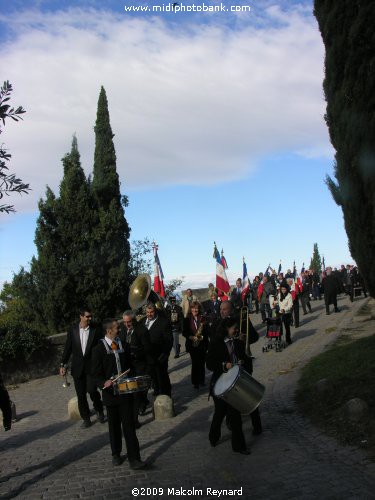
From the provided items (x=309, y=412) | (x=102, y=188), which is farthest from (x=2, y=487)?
(x=102, y=188)

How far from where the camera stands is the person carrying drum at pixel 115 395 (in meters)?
6.74

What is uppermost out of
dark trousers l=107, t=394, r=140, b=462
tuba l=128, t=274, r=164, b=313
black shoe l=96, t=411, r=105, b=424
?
tuba l=128, t=274, r=164, b=313

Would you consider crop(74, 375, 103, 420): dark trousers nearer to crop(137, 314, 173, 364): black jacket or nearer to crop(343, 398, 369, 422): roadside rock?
crop(137, 314, 173, 364): black jacket

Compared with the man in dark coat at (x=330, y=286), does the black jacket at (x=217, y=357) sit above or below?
below

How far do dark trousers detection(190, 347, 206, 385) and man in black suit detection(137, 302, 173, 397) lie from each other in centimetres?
123

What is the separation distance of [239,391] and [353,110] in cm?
373

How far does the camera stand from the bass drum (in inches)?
270

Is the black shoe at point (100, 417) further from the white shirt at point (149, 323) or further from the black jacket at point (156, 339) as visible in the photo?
the white shirt at point (149, 323)

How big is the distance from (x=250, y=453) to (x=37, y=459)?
2.91 meters

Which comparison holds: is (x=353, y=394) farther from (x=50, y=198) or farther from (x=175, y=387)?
(x=50, y=198)

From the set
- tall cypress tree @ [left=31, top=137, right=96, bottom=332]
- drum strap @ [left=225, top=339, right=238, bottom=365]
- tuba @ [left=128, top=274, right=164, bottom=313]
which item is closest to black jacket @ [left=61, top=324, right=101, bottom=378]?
drum strap @ [left=225, top=339, right=238, bottom=365]

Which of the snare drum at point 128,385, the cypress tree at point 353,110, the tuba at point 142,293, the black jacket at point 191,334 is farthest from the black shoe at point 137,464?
the tuba at point 142,293

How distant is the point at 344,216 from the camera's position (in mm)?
7578

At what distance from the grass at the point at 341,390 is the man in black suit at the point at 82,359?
11.6 feet
